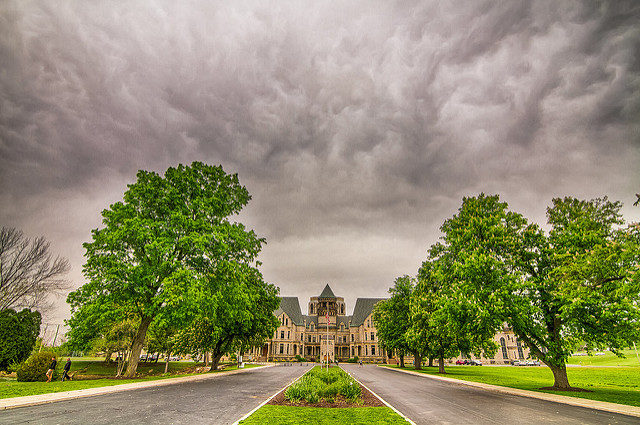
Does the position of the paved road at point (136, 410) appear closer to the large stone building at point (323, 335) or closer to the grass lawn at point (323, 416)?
the grass lawn at point (323, 416)

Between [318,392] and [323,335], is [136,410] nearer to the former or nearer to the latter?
[318,392]

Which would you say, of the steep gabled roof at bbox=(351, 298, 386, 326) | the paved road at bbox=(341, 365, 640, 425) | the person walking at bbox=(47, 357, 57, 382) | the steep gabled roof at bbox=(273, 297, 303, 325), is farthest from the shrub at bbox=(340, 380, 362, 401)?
the steep gabled roof at bbox=(351, 298, 386, 326)

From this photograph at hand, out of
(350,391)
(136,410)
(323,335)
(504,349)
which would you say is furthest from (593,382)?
(323,335)

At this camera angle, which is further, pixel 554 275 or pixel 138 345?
pixel 138 345

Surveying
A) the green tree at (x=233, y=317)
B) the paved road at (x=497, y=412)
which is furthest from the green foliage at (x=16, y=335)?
the paved road at (x=497, y=412)

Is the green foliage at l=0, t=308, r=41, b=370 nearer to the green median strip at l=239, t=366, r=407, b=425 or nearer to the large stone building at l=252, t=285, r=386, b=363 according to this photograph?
the green median strip at l=239, t=366, r=407, b=425

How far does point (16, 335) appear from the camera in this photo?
29109 mm

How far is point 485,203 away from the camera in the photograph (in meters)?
26.2

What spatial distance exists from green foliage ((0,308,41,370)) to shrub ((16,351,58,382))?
11.5 metres

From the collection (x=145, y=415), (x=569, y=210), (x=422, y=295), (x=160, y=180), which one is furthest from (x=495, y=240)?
(x=160, y=180)

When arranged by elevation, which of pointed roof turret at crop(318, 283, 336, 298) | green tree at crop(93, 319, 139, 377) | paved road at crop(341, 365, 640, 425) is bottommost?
paved road at crop(341, 365, 640, 425)

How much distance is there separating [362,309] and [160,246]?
299ft

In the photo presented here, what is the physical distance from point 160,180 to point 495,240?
2588 cm

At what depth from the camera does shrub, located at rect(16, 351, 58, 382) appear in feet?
65.3
